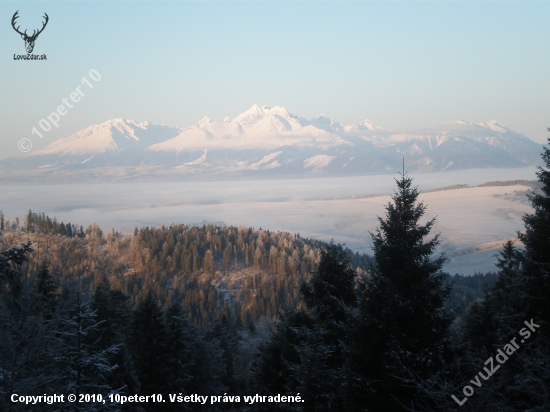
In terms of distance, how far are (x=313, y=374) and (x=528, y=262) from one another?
5.35m

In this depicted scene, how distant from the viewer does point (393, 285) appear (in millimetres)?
8539

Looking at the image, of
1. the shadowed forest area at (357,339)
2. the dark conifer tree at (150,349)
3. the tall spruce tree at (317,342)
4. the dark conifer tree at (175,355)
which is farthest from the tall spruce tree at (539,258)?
the dark conifer tree at (150,349)

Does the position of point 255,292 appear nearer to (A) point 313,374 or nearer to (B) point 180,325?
→ (B) point 180,325

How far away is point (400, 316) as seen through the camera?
8.48 metres

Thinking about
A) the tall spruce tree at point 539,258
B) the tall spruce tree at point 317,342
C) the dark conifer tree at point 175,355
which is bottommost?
the dark conifer tree at point 175,355

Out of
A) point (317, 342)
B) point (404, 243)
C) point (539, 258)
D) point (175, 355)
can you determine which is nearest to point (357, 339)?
point (317, 342)

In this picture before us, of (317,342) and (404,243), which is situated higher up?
(404,243)

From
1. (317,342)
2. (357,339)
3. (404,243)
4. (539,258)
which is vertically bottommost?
(317,342)

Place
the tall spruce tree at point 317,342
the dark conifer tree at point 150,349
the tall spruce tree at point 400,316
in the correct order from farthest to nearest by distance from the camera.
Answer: the dark conifer tree at point 150,349 → the tall spruce tree at point 317,342 → the tall spruce tree at point 400,316

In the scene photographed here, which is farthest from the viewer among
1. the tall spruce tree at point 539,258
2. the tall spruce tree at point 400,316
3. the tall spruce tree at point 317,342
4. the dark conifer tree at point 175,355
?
the dark conifer tree at point 175,355

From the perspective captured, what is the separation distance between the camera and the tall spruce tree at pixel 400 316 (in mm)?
7988

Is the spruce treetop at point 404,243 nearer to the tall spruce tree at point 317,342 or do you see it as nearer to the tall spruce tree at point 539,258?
the tall spruce tree at point 317,342

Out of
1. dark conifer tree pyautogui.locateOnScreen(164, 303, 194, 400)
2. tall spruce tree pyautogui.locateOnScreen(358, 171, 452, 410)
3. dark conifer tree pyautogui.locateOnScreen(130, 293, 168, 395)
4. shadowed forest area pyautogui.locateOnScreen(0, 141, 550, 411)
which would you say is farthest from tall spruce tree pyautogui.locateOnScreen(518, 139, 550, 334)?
dark conifer tree pyautogui.locateOnScreen(130, 293, 168, 395)

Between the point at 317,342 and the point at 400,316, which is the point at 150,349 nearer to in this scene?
the point at 317,342
